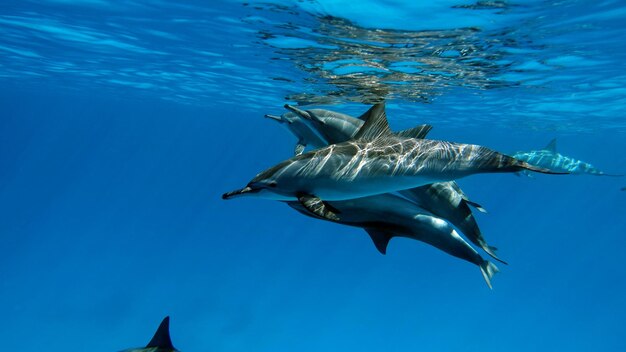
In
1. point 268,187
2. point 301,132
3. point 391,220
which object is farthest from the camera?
point 301,132

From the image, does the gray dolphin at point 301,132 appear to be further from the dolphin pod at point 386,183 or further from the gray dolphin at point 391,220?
the gray dolphin at point 391,220

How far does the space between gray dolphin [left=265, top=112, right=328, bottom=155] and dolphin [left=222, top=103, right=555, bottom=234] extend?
219 centimetres

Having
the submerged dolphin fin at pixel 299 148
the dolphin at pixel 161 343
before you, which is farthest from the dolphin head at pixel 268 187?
the dolphin at pixel 161 343

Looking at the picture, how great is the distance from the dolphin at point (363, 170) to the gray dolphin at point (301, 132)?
2193 millimetres

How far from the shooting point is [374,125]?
5508 mm

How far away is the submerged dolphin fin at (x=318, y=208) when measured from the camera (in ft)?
13.3

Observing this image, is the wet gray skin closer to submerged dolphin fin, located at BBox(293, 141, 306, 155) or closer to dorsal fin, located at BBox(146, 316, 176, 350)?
submerged dolphin fin, located at BBox(293, 141, 306, 155)

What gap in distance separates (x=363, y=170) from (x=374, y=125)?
3.59 ft

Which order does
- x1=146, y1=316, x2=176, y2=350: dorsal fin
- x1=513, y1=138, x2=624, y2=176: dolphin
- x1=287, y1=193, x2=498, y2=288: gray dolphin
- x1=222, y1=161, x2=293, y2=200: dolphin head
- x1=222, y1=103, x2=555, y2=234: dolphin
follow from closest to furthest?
x1=222, y1=161, x2=293, y2=200: dolphin head → x1=222, y1=103, x2=555, y2=234: dolphin → x1=287, y1=193, x2=498, y2=288: gray dolphin → x1=146, y1=316, x2=176, y2=350: dorsal fin → x1=513, y1=138, x2=624, y2=176: dolphin

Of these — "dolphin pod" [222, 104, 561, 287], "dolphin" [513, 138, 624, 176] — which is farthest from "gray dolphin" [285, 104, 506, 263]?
"dolphin" [513, 138, 624, 176]

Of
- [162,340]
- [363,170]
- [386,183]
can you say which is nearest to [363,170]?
[363,170]

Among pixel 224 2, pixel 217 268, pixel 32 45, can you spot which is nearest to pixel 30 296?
pixel 217 268

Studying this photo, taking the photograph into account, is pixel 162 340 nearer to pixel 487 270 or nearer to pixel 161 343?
pixel 161 343

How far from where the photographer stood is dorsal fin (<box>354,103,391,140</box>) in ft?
18.0
